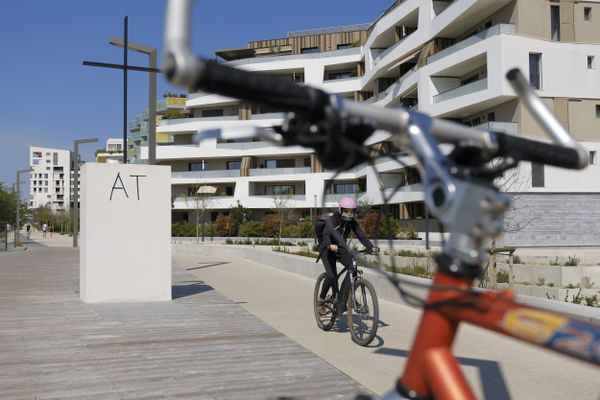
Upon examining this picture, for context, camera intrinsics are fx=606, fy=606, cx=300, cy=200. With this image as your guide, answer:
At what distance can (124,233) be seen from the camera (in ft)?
35.4

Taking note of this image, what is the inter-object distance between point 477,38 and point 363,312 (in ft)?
86.5

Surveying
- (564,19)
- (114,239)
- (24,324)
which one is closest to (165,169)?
(114,239)

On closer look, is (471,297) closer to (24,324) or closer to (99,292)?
(24,324)

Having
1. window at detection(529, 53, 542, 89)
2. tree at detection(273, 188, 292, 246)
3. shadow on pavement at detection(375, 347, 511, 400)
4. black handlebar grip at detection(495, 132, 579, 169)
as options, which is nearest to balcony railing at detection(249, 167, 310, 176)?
tree at detection(273, 188, 292, 246)

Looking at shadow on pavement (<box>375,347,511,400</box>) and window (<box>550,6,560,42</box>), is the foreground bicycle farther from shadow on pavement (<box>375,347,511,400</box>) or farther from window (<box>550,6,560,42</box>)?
window (<box>550,6,560,42</box>)

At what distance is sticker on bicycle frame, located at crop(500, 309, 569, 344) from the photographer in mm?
1531

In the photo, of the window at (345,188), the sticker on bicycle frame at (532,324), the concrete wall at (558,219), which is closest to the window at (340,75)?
the window at (345,188)

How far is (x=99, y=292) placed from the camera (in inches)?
418

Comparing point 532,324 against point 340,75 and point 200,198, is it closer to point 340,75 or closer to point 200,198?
point 200,198

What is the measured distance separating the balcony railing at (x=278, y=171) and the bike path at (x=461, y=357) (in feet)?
142

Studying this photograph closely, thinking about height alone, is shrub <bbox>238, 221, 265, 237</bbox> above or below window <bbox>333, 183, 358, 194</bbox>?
below

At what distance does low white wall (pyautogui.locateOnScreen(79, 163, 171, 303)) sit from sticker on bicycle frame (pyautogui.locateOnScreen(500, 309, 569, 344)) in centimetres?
979

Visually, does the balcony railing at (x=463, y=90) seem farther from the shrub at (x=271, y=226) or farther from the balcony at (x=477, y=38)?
the shrub at (x=271, y=226)

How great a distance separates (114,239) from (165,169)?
1601mm
